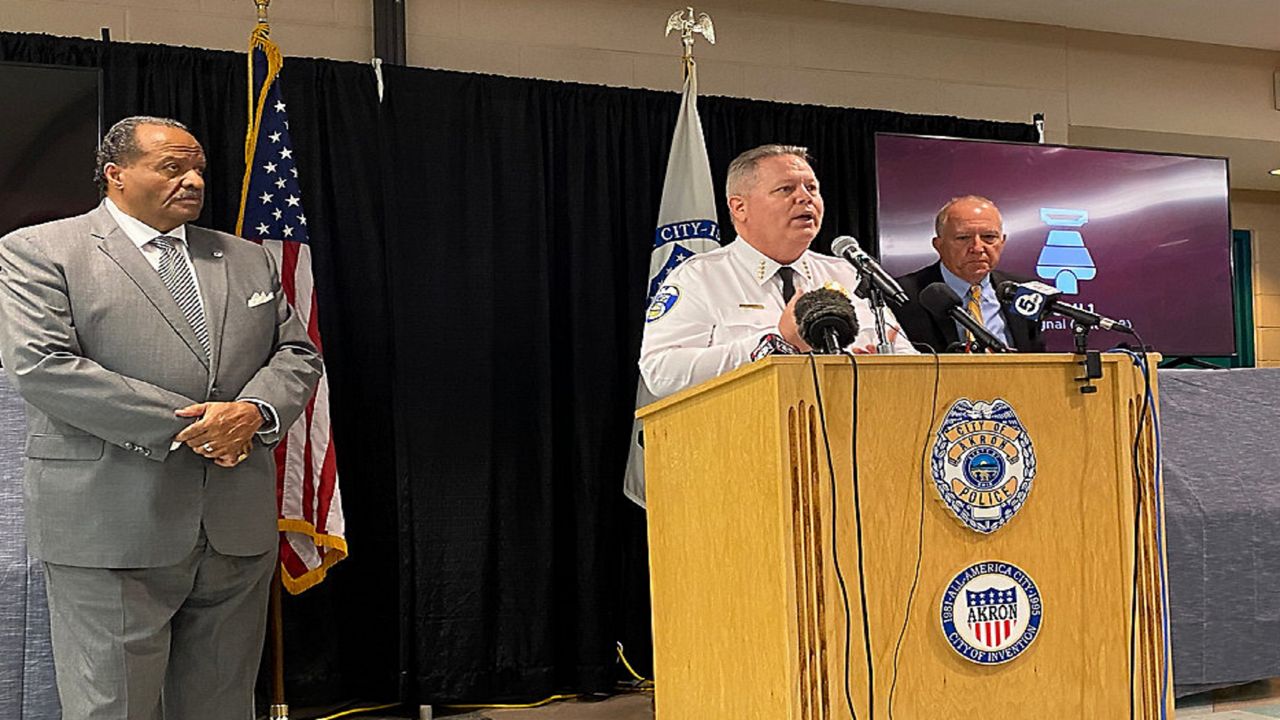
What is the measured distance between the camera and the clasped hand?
2980mm

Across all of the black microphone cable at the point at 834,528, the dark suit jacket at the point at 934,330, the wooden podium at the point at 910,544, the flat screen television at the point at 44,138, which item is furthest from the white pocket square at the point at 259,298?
the black microphone cable at the point at 834,528

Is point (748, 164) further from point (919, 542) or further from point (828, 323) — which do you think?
point (919, 542)

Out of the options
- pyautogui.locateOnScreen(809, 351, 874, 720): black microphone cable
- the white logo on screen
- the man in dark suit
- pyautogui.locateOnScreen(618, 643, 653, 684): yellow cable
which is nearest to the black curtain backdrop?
pyautogui.locateOnScreen(618, 643, 653, 684): yellow cable

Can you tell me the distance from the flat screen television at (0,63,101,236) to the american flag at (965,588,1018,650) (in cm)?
292

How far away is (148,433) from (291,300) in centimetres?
120

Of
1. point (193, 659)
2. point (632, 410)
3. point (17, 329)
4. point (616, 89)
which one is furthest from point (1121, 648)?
point (616, 89)

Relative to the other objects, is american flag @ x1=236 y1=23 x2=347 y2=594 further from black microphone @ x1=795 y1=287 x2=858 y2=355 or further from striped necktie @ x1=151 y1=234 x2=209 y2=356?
black microphone @ x1=795 y1=287 x2=858 y2=355

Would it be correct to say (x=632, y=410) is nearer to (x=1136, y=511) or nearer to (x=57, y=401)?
(x=57, y=401)

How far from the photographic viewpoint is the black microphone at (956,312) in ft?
7.66

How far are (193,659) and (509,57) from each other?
282cm

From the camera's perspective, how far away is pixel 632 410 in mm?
5094

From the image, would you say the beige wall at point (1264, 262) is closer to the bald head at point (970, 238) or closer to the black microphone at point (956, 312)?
the bald head at point (970, 238)

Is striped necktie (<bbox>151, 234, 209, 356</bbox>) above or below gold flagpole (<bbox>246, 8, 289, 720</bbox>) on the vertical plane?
above

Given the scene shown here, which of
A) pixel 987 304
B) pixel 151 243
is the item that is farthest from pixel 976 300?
pixel 151 243
